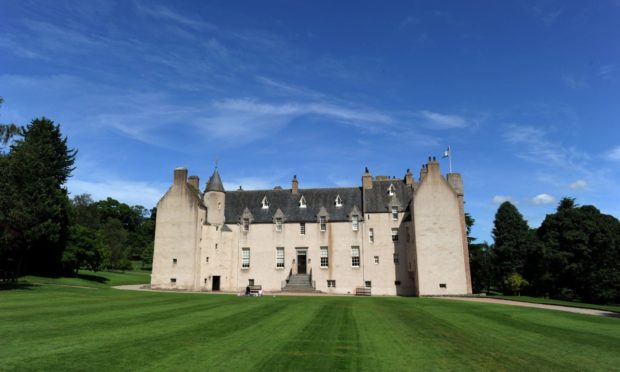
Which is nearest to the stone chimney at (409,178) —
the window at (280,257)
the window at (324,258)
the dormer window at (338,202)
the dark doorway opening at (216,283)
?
the dormer window at (338,202)

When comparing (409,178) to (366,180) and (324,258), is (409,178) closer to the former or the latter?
(366,180)

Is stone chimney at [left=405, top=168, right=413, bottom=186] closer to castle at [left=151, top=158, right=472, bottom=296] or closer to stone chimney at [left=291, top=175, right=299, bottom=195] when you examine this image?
castle at [left=151, top=158, right=472, bottom=296]

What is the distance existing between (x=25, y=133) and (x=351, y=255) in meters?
40.1

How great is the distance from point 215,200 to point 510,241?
42707 mm

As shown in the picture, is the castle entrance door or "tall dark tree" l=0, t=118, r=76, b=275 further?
the castle entrance door

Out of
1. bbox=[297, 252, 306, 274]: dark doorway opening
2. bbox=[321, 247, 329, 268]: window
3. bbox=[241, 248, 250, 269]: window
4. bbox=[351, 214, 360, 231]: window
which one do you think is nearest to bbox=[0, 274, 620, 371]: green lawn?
bbox=[321, 247, 329, 268]: window

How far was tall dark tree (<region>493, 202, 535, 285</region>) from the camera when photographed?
5378 centimetres

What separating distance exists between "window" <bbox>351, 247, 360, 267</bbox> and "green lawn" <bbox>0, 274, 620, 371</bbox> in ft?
85.4

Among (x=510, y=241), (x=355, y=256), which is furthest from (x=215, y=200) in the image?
(x=510, y=241)

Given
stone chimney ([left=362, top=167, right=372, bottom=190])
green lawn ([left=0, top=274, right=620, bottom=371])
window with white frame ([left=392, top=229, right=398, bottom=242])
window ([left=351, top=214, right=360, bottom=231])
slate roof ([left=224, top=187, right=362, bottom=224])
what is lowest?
green lawn ([left=0, top=274, right=620, bottom=371])

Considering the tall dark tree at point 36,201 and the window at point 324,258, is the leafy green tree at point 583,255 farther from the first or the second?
the tall dark tree at point 36,201

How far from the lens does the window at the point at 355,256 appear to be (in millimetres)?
43438

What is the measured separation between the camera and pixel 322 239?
146ft

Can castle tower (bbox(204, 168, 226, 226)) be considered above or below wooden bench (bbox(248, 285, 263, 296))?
above
